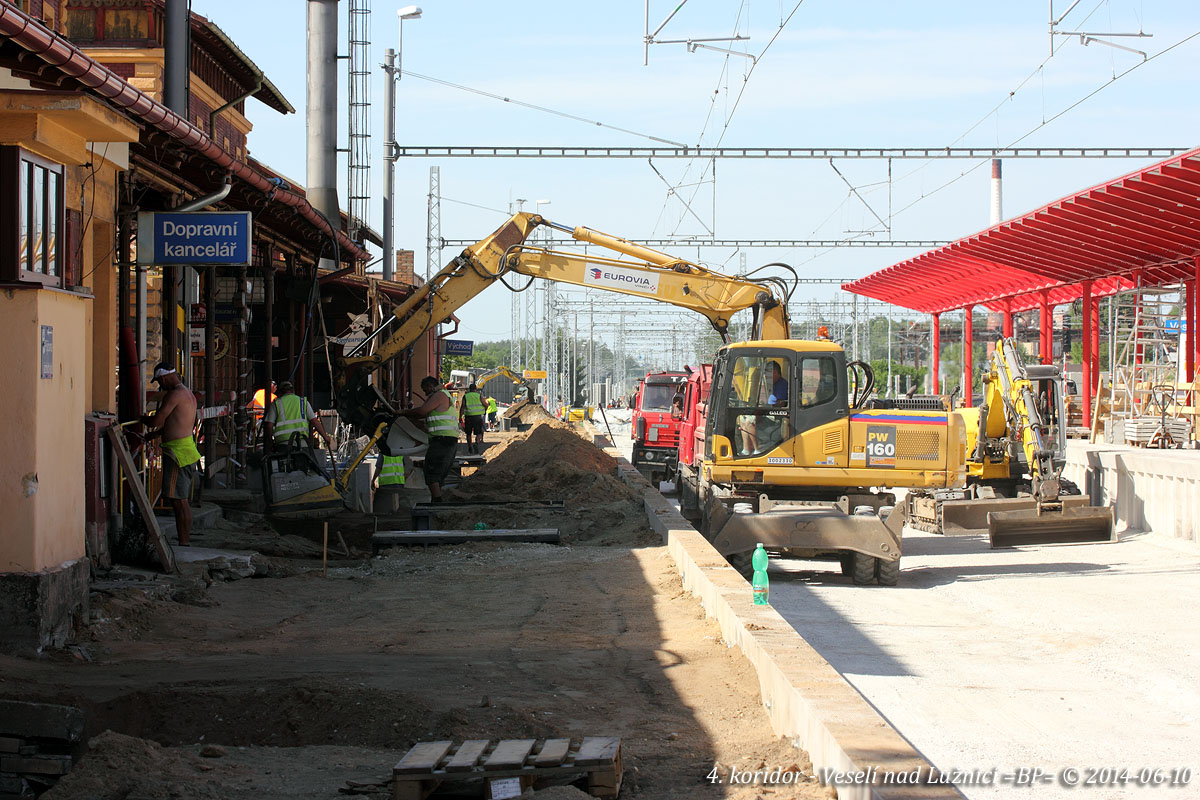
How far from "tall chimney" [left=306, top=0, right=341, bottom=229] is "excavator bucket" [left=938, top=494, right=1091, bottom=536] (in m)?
14.8

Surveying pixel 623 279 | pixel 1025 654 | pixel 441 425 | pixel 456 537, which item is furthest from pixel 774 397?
pixel 1025 654

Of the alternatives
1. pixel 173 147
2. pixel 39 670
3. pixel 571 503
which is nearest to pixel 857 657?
pixel 39 670

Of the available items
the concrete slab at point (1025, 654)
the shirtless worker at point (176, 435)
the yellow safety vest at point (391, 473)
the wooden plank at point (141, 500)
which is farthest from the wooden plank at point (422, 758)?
the yellow safety vest at point (391, 473)

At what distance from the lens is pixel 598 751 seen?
543 centimetres

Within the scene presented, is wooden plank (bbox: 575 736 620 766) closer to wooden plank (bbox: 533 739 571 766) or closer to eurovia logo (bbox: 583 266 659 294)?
wooden plank (bbox: 533 739 571 766)

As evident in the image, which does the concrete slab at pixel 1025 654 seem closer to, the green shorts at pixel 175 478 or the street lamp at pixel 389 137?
the green shorts at pixel 175 478

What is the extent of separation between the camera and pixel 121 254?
42.1 feet

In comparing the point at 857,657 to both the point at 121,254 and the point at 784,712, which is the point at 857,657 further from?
the point at 121,254

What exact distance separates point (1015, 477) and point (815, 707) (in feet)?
45.0

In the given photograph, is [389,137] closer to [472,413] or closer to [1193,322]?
[472,413]

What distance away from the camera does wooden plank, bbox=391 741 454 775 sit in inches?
203

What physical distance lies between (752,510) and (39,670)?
8.82m

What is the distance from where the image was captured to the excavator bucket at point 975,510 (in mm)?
16953

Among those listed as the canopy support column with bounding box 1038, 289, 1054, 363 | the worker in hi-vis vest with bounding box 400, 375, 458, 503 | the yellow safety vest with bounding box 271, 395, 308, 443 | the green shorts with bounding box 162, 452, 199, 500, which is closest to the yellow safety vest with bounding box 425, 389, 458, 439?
the worker in hi-vis vest with bounding box 400, 375, 458, 503
